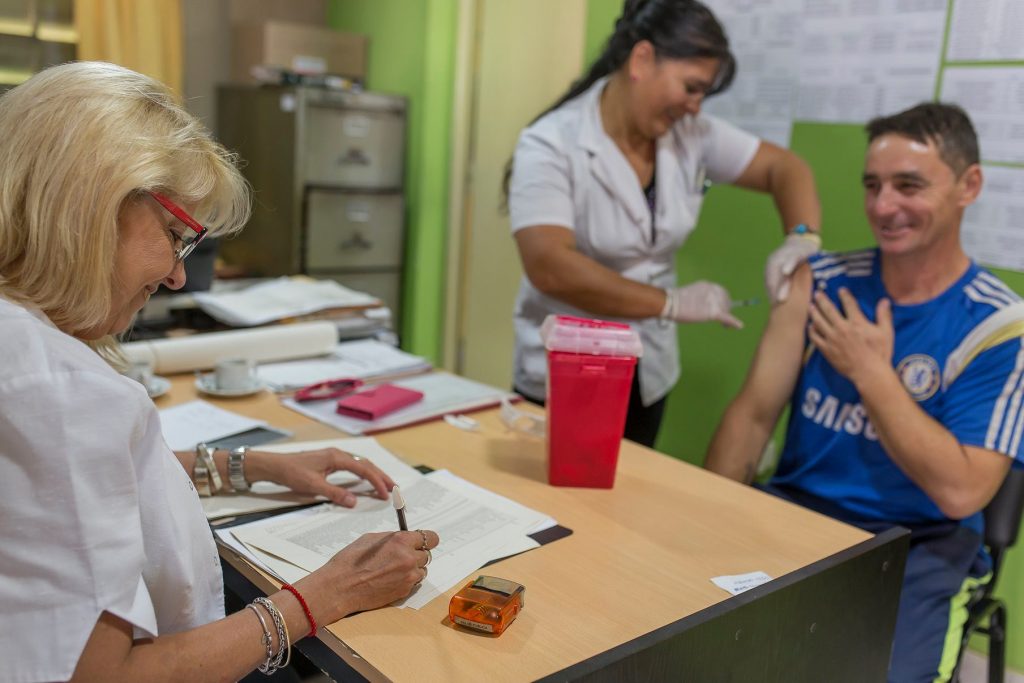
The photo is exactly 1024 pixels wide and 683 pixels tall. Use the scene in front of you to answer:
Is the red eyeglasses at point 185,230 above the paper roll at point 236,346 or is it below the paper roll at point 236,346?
above

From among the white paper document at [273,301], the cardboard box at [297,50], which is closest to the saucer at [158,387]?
the white paper document at [273,301]

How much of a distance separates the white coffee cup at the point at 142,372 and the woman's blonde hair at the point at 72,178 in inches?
36.9

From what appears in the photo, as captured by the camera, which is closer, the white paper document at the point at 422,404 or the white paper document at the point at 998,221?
the white paper document at the point at 422,404

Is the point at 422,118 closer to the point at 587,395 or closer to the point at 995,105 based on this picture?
the point at 995,105

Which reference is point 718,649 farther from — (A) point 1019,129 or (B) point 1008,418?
(A) point 1019,129

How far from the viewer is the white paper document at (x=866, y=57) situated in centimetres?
230

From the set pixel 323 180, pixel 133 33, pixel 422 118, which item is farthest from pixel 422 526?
pixel 133 33

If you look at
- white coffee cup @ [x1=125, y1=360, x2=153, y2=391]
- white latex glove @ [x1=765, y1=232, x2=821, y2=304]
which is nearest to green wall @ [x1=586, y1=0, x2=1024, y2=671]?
white latex glove @ [x1=765, y1=232, x2=821, y2=304]

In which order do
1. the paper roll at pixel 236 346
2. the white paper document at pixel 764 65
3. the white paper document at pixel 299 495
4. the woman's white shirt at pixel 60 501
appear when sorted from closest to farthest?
the woman's white shirt at pixel 60 501 → the white paper document at pixel 299 495 → the paper roll at pixel 236 346 → the white paper document at pixel 764 65

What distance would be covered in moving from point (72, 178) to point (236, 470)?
634 mm

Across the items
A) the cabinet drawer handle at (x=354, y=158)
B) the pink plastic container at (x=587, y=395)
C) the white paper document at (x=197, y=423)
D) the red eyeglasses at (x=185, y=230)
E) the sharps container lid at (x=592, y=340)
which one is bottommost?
the white paper document at (x=197, y=423)

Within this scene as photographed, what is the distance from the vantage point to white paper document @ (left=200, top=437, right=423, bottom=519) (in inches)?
52.0

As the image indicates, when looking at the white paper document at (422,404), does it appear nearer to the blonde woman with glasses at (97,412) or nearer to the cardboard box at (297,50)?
the blonde woman with glasses at (97,412)

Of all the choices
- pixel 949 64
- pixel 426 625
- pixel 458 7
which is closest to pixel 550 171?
pixel 949 64
